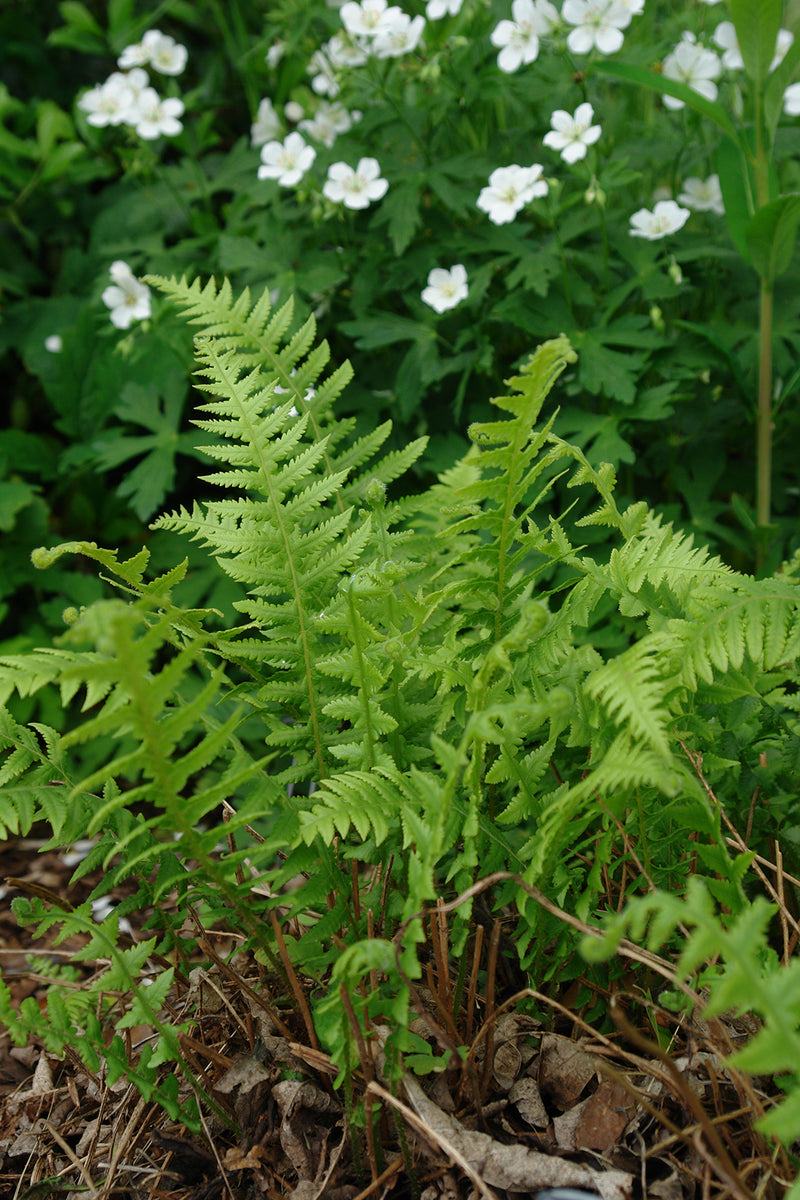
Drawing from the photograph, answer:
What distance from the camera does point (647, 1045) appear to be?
2.56 feet

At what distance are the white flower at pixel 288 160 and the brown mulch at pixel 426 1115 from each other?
190 cm

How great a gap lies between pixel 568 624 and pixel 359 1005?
1.72 ft

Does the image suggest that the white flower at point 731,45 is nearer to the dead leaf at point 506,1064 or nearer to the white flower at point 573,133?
the white flower at point 573,133

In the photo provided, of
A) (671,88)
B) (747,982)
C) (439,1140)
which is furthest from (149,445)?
(747,982)

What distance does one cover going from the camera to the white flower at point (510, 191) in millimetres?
2148

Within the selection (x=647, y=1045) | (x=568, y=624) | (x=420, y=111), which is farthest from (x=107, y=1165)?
(x=420, y=111)

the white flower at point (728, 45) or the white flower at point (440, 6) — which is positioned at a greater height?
the white flower at point (440, 6)

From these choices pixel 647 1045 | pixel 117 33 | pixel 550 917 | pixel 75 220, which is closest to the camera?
pixel 647 1045

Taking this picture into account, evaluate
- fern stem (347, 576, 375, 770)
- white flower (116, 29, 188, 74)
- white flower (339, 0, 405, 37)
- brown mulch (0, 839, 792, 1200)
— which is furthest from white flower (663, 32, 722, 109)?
brown mulch (0, 839, 792, 1200)

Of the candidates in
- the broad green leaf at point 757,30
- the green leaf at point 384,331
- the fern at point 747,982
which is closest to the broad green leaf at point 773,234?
the broad green leaf at point 757,30

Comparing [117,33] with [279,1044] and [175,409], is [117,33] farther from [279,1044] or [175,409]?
[279,1044]

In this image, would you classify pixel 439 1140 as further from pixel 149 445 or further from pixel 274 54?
pixel 274 54

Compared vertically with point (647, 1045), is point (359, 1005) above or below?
below

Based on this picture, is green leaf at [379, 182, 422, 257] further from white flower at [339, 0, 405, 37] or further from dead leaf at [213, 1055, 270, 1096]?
dead leaf at [213, 1055, 270, 1096]
